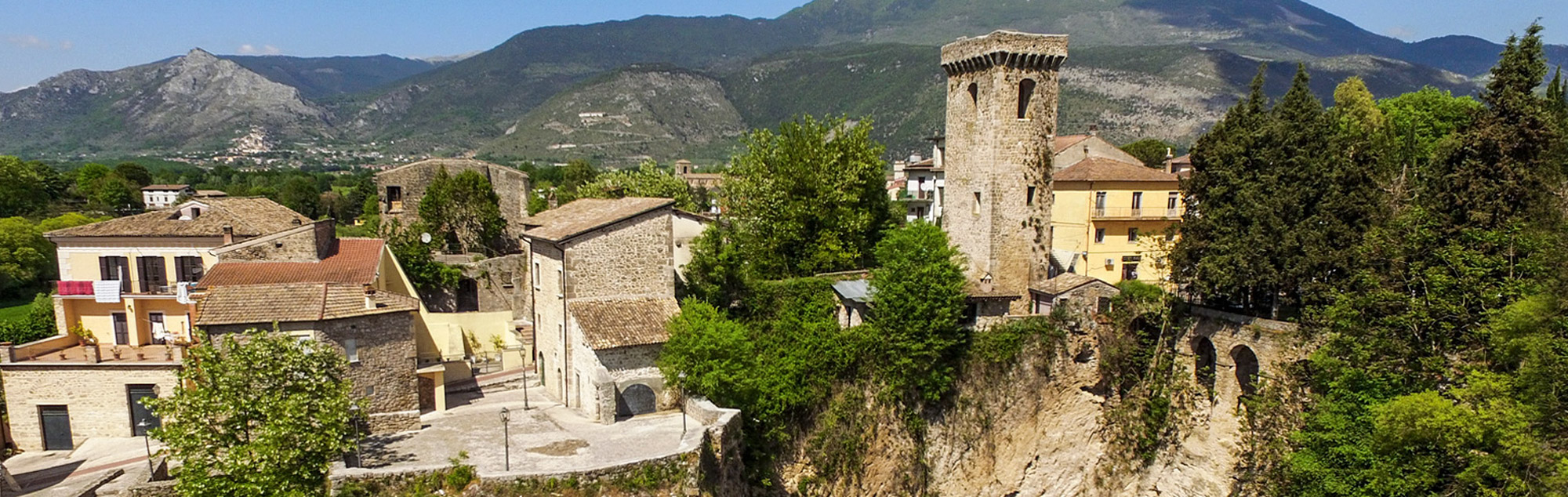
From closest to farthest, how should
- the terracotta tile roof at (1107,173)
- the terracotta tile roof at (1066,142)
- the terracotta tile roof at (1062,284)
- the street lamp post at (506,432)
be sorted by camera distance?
the street lamp post at (506,432) → the terracotta tile roof at (1062,284) → the terracotta tile roof at (1107,173) → the terracotta tile roof at (1066,142)

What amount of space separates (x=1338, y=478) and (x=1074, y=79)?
13652cm

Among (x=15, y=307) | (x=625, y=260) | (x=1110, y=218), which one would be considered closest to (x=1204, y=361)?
(x=1110, y=218)

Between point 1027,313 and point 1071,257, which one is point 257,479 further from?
point 1071,257

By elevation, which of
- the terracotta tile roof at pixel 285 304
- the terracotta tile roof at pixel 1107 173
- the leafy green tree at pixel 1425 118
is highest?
the leafy green tree at pixel 1425 118

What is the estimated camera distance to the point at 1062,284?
32844 millimetres

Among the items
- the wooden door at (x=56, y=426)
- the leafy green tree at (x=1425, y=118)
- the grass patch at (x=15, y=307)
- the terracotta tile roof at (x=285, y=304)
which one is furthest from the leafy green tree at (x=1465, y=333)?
the grass patch at (x=15, y=307)

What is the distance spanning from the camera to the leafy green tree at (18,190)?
63.8 metres

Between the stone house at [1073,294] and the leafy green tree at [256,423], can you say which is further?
the stone house at [1073,294]

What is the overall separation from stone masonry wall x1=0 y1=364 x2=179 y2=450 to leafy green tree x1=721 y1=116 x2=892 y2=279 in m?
22.2

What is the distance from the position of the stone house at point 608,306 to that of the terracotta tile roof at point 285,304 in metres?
5.44

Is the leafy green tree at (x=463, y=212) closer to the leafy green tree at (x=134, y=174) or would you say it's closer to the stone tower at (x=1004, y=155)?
the stone tower at (x=1004, y=155)

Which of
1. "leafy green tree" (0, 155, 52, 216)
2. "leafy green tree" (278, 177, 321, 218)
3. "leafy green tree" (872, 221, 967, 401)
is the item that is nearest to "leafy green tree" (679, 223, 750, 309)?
"leafy green tree" (872, 221, 967, 401)

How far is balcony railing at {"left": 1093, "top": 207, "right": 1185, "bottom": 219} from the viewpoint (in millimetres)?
39750

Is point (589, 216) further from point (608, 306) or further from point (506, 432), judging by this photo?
point (506, 432)
